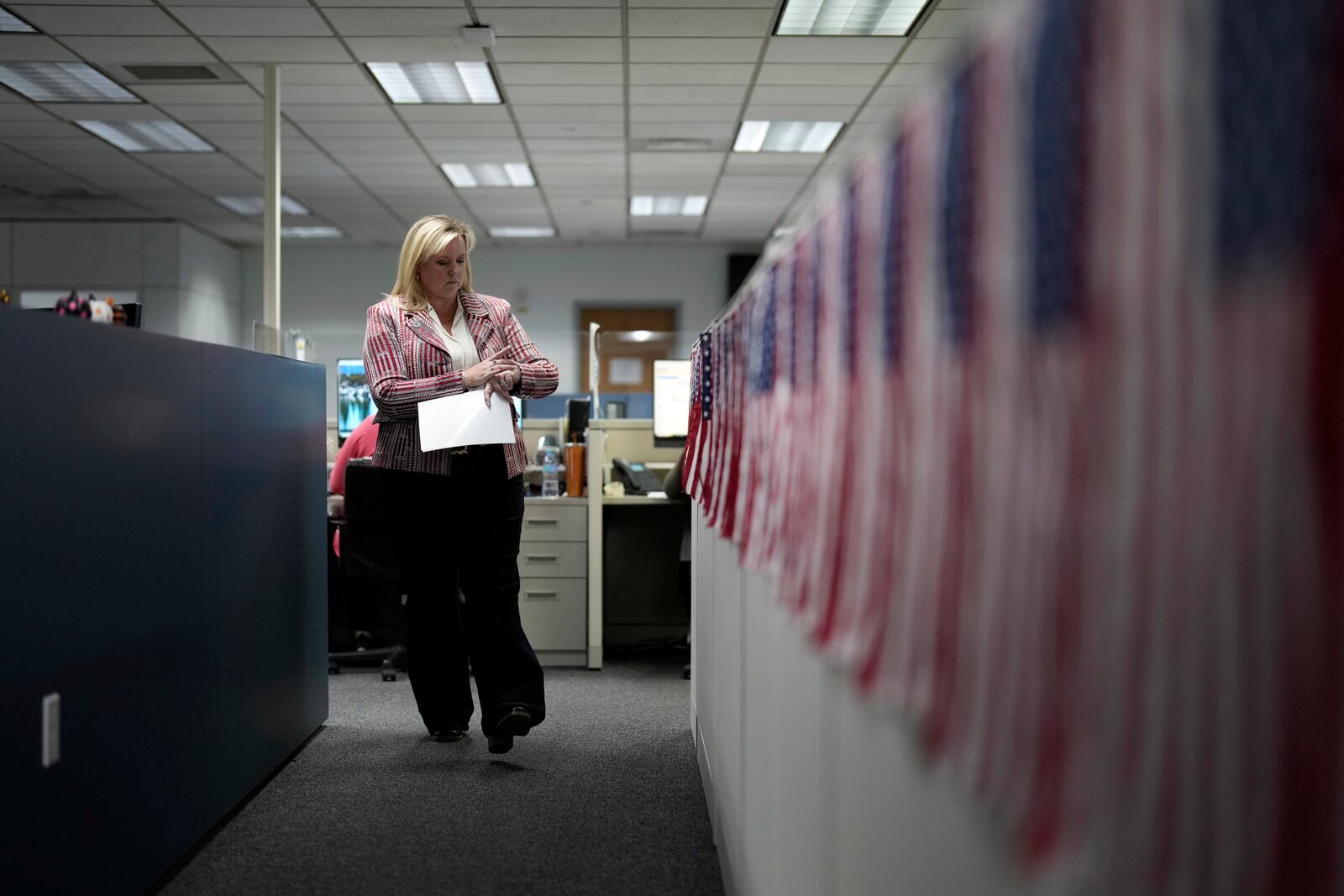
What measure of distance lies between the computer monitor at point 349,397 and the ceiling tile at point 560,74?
5.06ft

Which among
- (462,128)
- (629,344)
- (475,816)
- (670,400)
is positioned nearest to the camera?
(475,816)

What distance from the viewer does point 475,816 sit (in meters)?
1.98

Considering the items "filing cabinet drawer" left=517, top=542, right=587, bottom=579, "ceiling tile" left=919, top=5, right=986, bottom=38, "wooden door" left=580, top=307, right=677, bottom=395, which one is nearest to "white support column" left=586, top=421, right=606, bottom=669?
"filing cabinet drawer" left=517, top=542, right=587, bottom=579

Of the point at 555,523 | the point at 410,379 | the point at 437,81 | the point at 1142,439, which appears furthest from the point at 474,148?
the point at 1142,439

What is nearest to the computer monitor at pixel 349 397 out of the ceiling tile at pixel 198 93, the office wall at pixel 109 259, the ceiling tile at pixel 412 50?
the ceiling tile at pixel 412 50

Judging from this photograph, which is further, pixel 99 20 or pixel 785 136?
pixel 785 136

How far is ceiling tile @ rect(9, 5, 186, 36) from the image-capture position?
4105 millimetres

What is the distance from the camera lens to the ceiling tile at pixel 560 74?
188 inches

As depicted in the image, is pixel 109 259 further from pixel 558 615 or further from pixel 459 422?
pixel 459 422

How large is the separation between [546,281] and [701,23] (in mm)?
5512

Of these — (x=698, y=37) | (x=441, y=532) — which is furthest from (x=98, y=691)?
(x=698, y=37)

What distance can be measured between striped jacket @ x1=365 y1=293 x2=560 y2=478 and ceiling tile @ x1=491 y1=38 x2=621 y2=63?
2551mm

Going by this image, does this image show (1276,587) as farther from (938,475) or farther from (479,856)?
(479,856)

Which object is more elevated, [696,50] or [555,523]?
[696,50]
